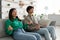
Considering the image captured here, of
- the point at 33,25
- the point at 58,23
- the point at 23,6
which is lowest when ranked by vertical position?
the point at 58,23

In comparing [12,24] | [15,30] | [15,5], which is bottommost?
[15,30]

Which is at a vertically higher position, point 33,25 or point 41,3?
point 41,3

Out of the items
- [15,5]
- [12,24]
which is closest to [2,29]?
[12,24]

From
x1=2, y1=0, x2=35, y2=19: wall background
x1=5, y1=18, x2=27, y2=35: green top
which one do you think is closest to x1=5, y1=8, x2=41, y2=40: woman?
x1=5, y1=18, x2=27, y2=35: green top

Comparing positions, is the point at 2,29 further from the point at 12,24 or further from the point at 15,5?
the point at 15,5

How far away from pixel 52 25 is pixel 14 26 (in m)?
1.44

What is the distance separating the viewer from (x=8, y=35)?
3.15 meters

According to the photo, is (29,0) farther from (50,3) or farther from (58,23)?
(58,23)

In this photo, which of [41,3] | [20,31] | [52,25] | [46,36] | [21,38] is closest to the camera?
[21,38]

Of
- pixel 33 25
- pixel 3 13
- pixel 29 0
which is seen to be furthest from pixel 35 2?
pixel 33 25

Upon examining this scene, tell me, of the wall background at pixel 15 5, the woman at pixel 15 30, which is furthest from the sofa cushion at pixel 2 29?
the wall background at pixel 15 5

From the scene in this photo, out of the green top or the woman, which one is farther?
the green top

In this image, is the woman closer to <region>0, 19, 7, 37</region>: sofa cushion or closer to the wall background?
<region>0, 19, 7, 37</region>: sofa cushion

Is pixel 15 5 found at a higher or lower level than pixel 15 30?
higher
